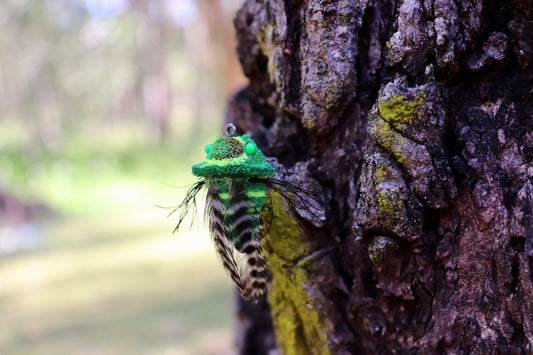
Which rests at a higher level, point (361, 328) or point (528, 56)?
point (528, 56)

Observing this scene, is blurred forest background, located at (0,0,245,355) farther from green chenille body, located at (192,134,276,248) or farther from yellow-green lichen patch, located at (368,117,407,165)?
yellow-green lichen patch, located at (368,117,407,165)

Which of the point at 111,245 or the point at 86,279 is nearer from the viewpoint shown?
the point at 86,279

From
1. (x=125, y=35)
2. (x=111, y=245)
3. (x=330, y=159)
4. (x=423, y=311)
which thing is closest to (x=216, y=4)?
(x=111, y=245)

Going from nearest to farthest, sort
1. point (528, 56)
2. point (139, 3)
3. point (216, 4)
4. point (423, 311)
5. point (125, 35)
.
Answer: point (528, 56) → point (423, 311) → point (216, 4) → point (139, 3) → point (125, 35)

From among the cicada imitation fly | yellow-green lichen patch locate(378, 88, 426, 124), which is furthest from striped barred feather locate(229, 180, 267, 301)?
yellow-green lichen patch locate(378, 88, 426, 124)

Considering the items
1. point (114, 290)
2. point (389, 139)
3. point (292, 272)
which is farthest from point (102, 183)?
point (389, 139)

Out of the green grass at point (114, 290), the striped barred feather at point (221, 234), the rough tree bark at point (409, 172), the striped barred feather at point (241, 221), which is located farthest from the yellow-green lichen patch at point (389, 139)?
the green grass at point (114, 290)

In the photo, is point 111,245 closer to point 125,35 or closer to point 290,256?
point 290,256
